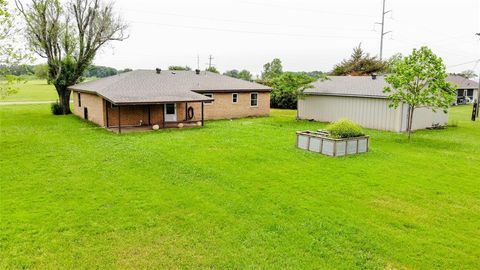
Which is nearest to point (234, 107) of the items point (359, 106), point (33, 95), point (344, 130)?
point (359, 106)

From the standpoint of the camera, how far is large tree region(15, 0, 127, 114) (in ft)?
93.0

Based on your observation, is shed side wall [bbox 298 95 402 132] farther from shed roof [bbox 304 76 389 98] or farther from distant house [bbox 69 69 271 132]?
distant house [bbox 69 69 271 132]

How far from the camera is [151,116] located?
2352 centimetres

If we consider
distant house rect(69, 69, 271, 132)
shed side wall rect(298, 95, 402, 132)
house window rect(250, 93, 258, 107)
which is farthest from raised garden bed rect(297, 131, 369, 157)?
house window rect(250, 93, 258, 107)

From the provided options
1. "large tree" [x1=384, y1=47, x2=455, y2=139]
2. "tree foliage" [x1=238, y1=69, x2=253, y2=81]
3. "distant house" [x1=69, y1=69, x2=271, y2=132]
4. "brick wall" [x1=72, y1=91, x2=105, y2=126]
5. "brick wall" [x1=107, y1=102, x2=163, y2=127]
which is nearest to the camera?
"large tree" [x1=384, y1=47, x2=455, y2=139]

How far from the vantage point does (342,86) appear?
84.1 feet

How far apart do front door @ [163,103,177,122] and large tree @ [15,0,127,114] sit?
11.3 meters

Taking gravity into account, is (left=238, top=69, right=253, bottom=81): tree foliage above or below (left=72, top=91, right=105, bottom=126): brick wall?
above

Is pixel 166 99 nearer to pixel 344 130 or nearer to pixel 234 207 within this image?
pixel 344 130

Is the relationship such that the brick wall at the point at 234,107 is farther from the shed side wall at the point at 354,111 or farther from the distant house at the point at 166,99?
the shed side wall at the point at 354,111

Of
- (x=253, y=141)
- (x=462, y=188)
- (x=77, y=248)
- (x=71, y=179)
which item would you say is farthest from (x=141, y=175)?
(x=462, y=188)

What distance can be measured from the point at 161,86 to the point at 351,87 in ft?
41.6

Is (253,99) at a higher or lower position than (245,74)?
lower

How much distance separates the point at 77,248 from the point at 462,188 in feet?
33.5
